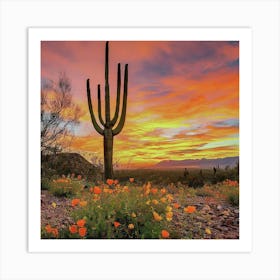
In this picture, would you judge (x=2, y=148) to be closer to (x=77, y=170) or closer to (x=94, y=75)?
(x=77, y=170)

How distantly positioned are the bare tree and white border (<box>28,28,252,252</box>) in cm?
5

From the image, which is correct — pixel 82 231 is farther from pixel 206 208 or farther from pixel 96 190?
pixel 206 208

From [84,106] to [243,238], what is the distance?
60.4 inches

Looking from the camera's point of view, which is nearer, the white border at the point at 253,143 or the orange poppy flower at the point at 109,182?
the white border at the point at 253,143

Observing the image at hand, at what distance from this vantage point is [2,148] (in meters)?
3.23

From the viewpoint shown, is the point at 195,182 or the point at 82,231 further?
the point at 195,182

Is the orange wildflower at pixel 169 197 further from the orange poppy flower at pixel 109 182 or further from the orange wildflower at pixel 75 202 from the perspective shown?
the orange wildflower at pixel 75 202

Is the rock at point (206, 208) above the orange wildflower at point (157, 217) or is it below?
above

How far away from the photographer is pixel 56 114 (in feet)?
10.6
